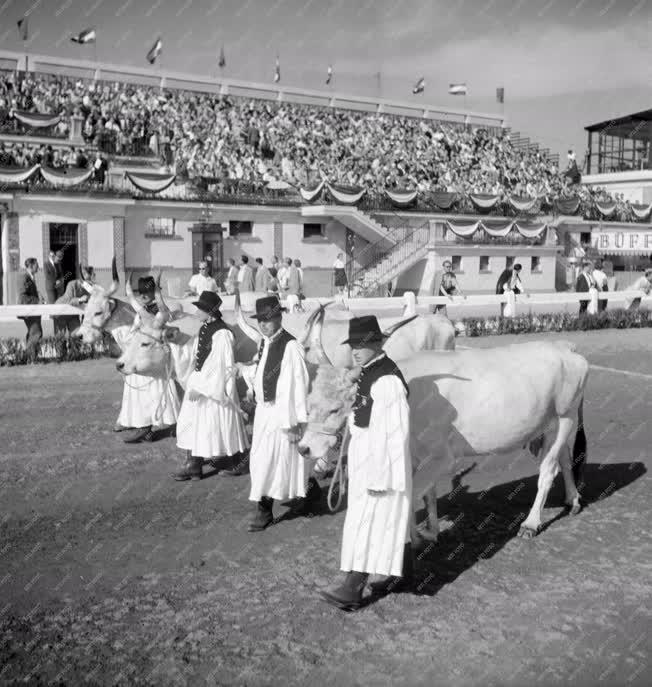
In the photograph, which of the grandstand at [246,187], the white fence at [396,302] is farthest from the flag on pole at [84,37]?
the white fence at [396,302]

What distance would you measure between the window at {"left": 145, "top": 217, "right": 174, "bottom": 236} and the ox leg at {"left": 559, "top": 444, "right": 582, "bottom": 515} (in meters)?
28.7

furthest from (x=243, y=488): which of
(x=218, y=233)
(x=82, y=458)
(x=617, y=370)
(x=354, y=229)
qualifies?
(x=354, y=229)

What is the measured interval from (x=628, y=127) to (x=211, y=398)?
181 feet

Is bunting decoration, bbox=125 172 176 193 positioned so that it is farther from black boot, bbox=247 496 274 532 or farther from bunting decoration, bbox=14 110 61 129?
black boot, bbox=247 496 274 532

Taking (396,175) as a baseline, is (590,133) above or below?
above

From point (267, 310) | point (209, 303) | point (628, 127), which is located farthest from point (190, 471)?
point (628, 127)

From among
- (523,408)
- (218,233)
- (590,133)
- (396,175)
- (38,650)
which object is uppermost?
(590,133)

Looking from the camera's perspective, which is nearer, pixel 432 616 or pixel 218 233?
pixel 432 616

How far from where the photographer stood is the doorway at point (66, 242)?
32.3m

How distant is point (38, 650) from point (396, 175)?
4099cm

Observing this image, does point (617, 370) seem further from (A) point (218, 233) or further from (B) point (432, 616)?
(A) point (218, 233)

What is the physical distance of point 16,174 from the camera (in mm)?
30750

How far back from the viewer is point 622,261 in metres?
51.8

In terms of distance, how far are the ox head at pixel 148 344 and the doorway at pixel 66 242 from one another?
23.7m
